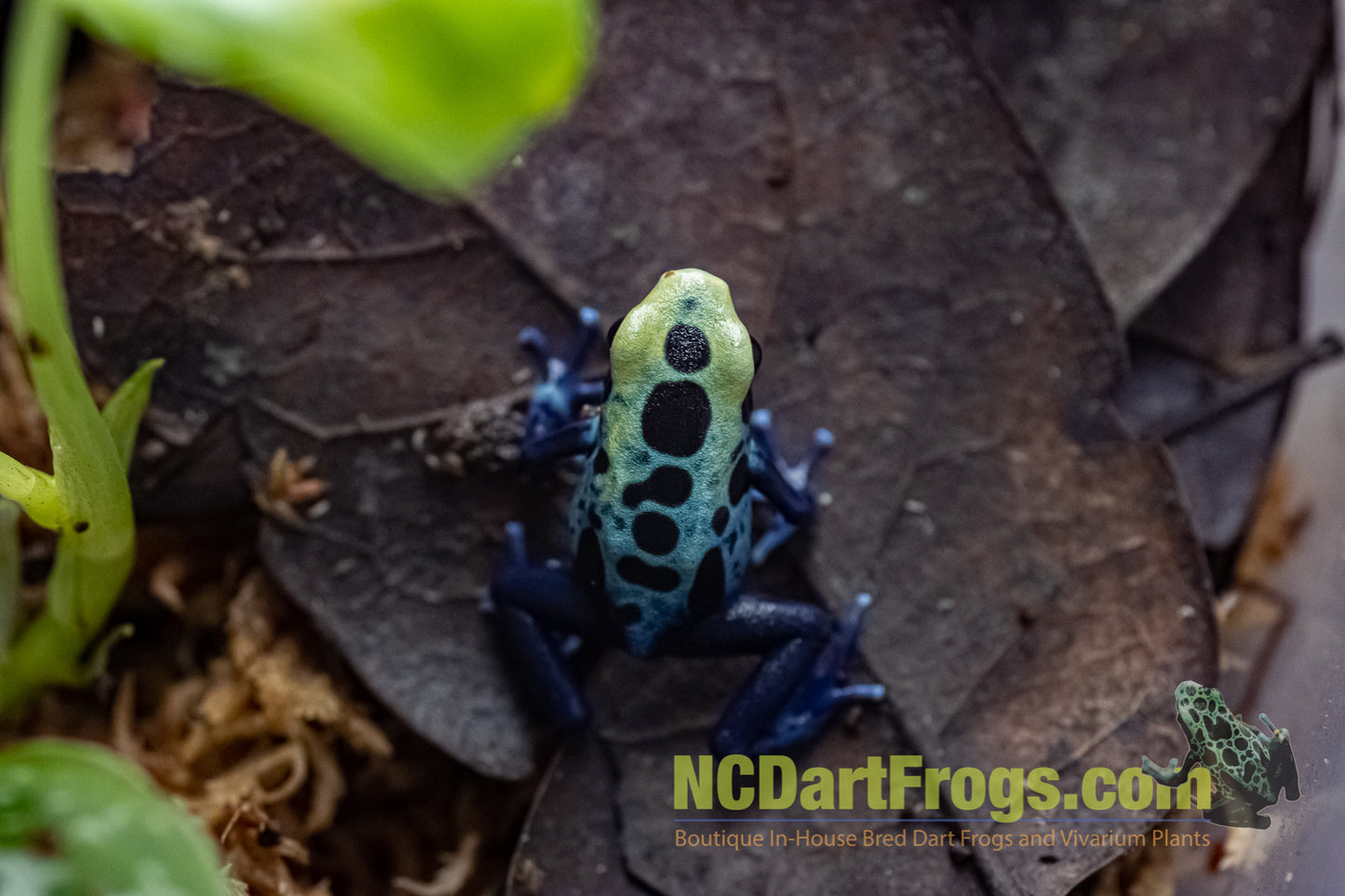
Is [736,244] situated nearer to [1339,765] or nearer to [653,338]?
[653,338]

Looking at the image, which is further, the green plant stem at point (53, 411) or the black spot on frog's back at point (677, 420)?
the black spot on frog's back at point (677, 420)

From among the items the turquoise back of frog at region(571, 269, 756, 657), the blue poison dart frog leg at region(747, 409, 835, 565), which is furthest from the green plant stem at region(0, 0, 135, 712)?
the blue poison dart frog leg at region(747, 409, 835, 565)

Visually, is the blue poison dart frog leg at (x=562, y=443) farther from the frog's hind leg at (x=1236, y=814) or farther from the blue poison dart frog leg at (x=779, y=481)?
the frog's hind leg at (x=1236, y=814)

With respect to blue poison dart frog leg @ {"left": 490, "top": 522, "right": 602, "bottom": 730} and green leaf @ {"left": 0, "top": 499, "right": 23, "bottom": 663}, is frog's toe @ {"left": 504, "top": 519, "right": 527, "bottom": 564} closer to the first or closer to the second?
blue poison dart frog leg @ {"left": 490, "top": 522, "right": 602, "bottom": 730}

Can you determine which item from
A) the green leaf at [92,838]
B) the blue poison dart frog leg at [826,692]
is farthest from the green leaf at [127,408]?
the blue poison dart frog leg at [826,692]

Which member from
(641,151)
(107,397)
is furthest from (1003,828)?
(107,397)

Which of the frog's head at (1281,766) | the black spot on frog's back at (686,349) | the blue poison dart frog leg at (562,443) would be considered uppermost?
the black spot on frog's back at (686,349)

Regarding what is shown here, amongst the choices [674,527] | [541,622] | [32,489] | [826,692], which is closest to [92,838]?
[32,489]
